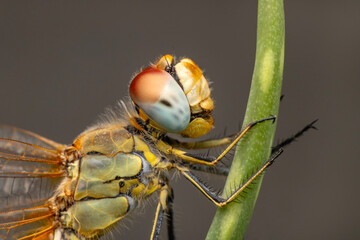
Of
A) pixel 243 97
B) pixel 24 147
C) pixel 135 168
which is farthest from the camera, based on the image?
pixel 243 97

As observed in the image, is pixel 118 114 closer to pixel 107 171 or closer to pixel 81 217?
pixel 107 171

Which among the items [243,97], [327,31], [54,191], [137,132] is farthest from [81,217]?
[327,31]

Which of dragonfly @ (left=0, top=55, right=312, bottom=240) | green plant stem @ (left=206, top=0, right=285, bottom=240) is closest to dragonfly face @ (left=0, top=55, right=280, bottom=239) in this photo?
dragonfly @ (left=0, top=55, right=312, bottom=240)

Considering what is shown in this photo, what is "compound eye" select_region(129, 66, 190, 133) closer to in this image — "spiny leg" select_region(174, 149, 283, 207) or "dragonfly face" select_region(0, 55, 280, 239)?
"dragonfly face" select_region(0, 55, 280, 239)

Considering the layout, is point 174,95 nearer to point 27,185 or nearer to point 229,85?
point 27,185

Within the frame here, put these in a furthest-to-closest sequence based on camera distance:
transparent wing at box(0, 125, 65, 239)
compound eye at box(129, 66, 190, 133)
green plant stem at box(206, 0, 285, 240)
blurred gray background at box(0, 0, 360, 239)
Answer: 1. blurred gray background at box(0, 0, 360, 239)
2. transparent wing at box(0, 125, 65, 239)
3. compound eye at box(129, 66, 190, 133)
4. green plant stem at box(206, 0, 285, 240)

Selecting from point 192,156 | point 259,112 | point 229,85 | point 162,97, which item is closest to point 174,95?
point 162,97

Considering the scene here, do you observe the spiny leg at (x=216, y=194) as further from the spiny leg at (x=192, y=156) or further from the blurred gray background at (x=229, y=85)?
the blurred gray background at (x=229, y=85)

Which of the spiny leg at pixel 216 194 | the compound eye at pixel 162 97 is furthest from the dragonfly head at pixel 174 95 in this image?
the spiny leg at pixel 216 194

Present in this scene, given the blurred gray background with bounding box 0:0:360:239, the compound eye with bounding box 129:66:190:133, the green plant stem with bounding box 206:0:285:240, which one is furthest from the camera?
the blurred gray background with bounding box 0:0:360:239
